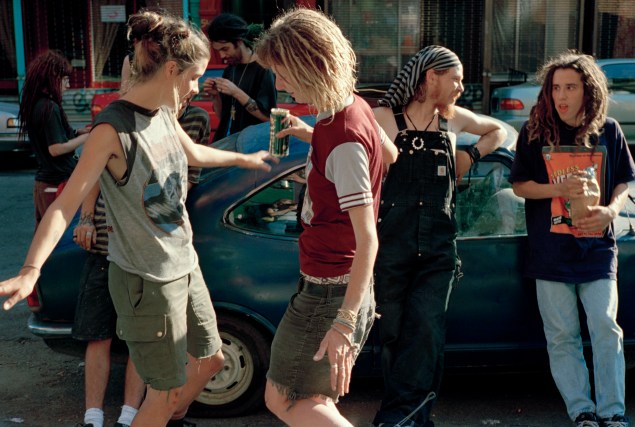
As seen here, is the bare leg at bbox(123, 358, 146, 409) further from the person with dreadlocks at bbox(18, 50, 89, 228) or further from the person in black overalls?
the person with dreadlocks at bbox(18, 50, 89, 228)

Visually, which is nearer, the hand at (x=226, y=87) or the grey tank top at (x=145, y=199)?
the grey tank top at (x=145, y=199)

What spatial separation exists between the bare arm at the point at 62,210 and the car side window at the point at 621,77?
11.4 metres

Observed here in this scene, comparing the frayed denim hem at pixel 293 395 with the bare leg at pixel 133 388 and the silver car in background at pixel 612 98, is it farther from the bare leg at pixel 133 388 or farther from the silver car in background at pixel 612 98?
the silver car in background at pixel 612 98

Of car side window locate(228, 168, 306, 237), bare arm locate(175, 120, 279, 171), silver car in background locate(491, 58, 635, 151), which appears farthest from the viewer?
silver car in background locate(491, 58, 635, 151)

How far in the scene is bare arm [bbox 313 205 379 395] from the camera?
3.06 metres

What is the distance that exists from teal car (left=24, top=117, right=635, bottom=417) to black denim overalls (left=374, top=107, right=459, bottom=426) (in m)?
0.30

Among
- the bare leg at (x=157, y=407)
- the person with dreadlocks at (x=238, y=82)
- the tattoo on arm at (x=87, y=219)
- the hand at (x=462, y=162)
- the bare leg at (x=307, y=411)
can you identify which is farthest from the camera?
the person with dreadlocks at (x=238, y=82)

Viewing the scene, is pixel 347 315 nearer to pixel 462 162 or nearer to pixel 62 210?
pixel 62 210

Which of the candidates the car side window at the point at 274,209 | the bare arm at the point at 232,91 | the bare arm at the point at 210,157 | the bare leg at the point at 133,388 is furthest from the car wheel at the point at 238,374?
the bare arm at the point at 232,91

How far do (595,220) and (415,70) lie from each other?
1.06 metres

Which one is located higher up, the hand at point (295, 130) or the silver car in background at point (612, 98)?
the hand at point (295, 130)

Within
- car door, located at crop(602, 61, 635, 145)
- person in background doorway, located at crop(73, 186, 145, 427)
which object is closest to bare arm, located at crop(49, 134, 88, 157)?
person in background doorway, located at crop(73, 186, 145, 427)

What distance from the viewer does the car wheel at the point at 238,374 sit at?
181 inches

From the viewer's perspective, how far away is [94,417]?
4.36 meters
